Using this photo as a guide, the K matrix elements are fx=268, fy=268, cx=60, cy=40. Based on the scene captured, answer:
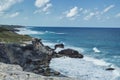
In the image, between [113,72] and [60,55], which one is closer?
[113,72]

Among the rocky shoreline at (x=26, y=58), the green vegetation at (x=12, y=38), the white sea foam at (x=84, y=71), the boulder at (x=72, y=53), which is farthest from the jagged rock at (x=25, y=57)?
the boulder at (x=72, y=53)

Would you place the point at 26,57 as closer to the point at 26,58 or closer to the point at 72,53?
the point at 26,58

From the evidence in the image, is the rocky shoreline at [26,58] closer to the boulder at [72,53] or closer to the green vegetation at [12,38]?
the green vegetation at [12,38]

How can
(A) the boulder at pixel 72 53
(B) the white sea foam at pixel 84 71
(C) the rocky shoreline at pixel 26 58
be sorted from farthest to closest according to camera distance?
1. (A) the boulder at pixel 72 53
2. (B) the white sea foam at pixel 84 71
3. (C) the rocky shoreline at pixel 26 58

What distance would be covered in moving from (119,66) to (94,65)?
206 inches

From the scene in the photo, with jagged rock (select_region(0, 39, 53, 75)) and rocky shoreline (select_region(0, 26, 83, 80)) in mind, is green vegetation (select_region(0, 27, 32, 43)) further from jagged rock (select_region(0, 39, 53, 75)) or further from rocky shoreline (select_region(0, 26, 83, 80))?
jagged rock (select_region(0, 39, 53, 75))

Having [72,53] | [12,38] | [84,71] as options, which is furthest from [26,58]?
[72,53]

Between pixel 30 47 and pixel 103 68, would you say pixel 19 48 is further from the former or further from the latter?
pixel 103 68

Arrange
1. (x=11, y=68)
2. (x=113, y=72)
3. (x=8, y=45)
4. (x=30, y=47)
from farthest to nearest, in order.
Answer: (x=113, y=72), (x=30, y=47), (x=8, y=45), (x=11, y=68)

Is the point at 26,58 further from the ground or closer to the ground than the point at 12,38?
closer to the ground

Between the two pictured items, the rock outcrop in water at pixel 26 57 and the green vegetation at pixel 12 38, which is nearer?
the rock outcrop in water at pixel 26 57

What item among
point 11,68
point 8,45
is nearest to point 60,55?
point 8,45

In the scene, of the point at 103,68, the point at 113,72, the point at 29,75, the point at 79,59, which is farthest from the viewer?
the point at 79,59

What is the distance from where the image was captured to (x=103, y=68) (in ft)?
169
